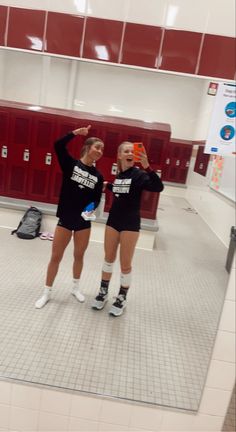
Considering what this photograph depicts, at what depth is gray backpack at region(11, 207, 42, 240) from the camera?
13.9 ft

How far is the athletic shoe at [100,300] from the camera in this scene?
112 inches

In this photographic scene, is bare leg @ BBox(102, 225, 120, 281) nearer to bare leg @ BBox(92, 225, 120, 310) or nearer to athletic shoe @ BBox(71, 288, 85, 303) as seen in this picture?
bare leg @ BBox(92, 225, 120, 310)

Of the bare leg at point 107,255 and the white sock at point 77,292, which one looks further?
the white sock at point 77,292

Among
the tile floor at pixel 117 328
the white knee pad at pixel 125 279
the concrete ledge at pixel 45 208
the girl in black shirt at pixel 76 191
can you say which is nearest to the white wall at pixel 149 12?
the girl in black shirt at pixel 76 191

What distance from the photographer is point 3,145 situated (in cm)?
470

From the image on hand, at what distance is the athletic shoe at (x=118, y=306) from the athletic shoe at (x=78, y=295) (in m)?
0.29

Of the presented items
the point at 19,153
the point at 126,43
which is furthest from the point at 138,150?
the point at 19,153

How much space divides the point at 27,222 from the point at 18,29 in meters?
2.17

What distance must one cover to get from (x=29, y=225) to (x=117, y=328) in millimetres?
2155

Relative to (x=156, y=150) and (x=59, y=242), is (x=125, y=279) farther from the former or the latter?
(x=156, y=150)

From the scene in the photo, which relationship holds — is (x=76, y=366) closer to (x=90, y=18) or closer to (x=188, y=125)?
(x=90, y=18)

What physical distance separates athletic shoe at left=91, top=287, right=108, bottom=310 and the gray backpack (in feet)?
5.53

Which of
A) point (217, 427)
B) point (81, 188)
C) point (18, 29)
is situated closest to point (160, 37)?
point (18, 29)

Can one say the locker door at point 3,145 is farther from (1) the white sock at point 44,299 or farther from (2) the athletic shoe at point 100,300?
(2) the athletic shoe at point 100,300
